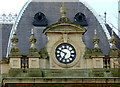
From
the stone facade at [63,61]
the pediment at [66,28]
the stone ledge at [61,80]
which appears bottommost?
the stone ledge at [61,80]

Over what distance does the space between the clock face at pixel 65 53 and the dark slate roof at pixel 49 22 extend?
7.94 ft

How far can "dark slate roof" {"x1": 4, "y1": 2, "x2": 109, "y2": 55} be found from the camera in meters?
59.5

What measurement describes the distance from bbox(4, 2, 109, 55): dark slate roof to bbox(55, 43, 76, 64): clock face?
2421 mm

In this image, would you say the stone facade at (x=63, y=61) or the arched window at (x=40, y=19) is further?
the arched window at (x=40, y=19)

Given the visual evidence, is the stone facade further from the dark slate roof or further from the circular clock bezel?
the dark slate roof

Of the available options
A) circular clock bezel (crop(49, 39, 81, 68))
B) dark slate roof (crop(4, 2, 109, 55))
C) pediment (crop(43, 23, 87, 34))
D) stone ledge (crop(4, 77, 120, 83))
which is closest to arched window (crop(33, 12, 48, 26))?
dark slate roof (crop(4, 2, 109, 55))

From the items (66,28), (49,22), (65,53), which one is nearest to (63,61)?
(65,53)

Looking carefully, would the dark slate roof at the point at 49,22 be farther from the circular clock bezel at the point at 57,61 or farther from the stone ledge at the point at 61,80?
the stone ledge at the point at 61,80

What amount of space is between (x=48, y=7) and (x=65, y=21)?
4.94 metres

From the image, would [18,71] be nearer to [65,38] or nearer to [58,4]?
[65,38]

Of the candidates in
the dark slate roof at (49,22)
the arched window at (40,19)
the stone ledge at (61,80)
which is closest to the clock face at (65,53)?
the stone ledge at (61,80)

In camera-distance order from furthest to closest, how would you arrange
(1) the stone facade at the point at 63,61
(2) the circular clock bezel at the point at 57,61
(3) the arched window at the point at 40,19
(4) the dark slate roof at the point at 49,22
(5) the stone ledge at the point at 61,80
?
(3) the arched window at the point at 40,19 < (4) the dark slate roof at the point at 49,22 < (2) the circular clock bezel at the point at 57,61 < (1) the stone facade at the point at 63,61 < (5) the stone ledge at the point at 61,80

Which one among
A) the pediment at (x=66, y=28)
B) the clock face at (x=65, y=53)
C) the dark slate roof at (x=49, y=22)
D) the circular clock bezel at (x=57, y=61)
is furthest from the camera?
the dark slate roof at (x=49, y=22)

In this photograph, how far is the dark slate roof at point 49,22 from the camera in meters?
59.5
